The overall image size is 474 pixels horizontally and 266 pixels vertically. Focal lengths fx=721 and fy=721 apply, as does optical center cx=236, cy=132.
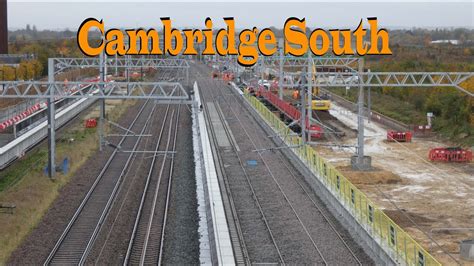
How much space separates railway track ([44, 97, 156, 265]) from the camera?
16.6m

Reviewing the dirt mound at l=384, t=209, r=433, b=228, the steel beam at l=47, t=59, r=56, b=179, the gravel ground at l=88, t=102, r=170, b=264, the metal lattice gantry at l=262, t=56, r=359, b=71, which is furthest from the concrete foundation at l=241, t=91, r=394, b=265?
the steel beam at l=47, t=59, r=56, b=179

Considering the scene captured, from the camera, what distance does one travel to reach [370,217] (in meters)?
17.8

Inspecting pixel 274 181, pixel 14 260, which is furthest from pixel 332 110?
pixel 14 260

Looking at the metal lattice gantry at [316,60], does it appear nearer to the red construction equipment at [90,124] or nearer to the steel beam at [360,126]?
the steel beam at [360,126]

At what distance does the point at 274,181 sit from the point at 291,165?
11.7 ft

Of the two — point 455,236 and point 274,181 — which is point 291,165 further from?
point 455,236

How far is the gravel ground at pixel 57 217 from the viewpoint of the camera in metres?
16.4

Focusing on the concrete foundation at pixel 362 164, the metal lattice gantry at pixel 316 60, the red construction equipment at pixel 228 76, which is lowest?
the concrete foundation at pixel 362 164

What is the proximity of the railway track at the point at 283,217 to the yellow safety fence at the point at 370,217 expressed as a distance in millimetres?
603

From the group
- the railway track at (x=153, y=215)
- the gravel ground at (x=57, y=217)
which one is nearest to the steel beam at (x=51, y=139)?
the gravel ground at (x=57, y=217)

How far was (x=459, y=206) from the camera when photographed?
21859mm

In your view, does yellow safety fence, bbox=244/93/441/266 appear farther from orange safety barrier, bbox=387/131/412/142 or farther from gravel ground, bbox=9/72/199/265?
orange safety barrier, bbox=387/131/412/142

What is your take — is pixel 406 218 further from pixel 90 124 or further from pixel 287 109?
pixel 90 124

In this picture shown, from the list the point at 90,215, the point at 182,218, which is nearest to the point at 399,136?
the point at 182,218
